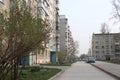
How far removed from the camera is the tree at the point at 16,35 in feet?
36.7

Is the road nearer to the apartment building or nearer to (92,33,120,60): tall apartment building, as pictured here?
the apartment building

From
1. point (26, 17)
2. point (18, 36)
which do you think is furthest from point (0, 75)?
point (26, 17)

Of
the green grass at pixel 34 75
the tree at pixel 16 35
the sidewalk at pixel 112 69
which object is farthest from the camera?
the sidewalk at pixel 112 69

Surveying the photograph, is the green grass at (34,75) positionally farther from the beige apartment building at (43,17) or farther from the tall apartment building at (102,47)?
the tall apartment building at (102,47)

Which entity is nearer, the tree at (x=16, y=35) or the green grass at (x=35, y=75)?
the tree at (x=16, y=35)

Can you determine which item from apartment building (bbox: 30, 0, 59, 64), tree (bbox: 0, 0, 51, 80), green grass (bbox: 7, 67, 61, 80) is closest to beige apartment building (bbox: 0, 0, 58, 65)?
apartment building (bbox: 30, 0, 59, 64)

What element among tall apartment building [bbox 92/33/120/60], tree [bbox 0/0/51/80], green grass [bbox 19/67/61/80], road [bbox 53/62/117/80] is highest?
tall apartment building [bbox 92/33/120/60]

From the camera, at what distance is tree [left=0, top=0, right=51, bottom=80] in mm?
11180

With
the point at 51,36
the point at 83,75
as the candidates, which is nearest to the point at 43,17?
the point at 51,36

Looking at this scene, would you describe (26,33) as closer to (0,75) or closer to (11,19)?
(11,19)

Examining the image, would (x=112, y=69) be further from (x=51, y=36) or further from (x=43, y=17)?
(x=51, y=36)

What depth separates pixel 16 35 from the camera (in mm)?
A: 11625

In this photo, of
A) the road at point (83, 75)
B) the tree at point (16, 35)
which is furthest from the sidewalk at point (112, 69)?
the tree at point (16, 35)

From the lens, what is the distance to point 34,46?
468 inches
